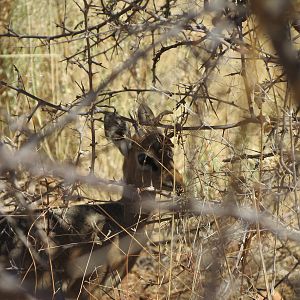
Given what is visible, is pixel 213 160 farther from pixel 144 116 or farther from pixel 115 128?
pixel 115 128

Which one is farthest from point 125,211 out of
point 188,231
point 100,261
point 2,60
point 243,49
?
point 2,60

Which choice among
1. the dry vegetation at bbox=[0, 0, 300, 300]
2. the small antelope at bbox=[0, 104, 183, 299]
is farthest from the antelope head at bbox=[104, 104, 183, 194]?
the dry vegetation at bbox=[0, 0, 300, 300]

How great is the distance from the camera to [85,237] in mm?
4215

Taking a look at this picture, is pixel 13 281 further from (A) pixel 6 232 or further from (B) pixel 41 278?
(A) pixel 6 232

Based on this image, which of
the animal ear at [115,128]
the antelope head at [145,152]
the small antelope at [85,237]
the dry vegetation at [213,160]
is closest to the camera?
the dry vegetation at [213,160]

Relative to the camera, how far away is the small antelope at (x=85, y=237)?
3949 millimetres

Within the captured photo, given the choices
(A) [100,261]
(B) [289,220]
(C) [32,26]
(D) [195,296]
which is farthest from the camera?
(C) [32,26]

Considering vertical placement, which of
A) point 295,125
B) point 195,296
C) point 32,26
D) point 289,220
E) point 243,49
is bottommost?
point 195,296

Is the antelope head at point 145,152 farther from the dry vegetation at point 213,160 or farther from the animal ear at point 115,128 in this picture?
the dry vegetation at point 213,160

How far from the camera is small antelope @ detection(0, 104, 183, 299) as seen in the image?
3.95 m

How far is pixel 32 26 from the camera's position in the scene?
7.07 meters

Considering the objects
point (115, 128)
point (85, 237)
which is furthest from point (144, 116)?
point (85, 237)

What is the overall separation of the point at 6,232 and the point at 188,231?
163 cm

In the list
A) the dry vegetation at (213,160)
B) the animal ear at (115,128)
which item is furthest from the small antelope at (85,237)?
the dry vegetation at (213,160)
